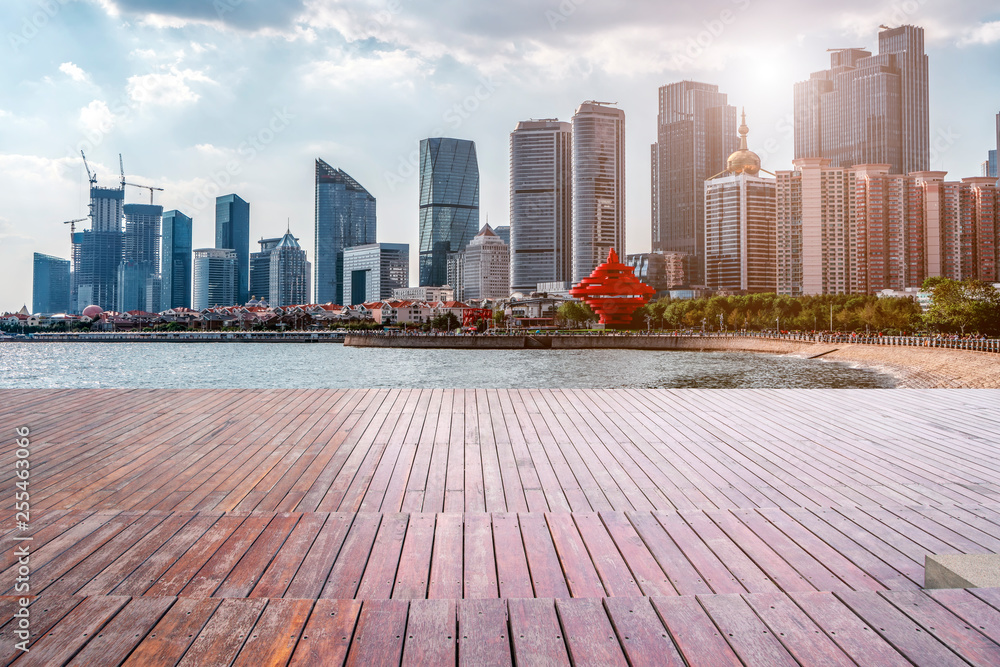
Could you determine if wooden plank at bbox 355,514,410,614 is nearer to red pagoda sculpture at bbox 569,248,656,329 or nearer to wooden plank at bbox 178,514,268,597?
wooden plank at bbox 178,514,268,597

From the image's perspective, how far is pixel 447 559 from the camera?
12.7 feet

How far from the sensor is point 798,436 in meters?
7.71

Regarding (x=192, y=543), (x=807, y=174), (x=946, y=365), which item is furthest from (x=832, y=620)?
(x=807, y=174)

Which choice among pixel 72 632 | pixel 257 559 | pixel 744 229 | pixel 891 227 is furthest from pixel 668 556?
pixel 744 229

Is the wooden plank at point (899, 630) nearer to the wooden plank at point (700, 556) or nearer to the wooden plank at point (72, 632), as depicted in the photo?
the wooden plank at point (700, 556)

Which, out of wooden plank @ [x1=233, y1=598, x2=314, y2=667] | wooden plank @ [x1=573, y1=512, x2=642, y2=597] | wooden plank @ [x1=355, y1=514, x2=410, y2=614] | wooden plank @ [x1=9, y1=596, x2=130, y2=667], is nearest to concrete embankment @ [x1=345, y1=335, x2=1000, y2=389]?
wooden plank @ [x1=573, y1=512, x2=642, y2=597]

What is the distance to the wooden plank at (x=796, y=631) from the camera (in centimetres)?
249

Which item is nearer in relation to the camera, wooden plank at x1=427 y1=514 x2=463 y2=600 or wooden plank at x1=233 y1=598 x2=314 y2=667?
wooden plank at x1=233 y1=598 x2=314 y2=667

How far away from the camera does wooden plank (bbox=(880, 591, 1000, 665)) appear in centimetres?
243

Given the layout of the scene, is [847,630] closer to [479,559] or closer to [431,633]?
[431,633]

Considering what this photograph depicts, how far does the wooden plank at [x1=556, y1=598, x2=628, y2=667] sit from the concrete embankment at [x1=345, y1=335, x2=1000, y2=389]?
150 feet

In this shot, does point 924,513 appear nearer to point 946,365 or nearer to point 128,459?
point 128,459

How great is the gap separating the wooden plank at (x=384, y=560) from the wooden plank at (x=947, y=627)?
7.77 feet

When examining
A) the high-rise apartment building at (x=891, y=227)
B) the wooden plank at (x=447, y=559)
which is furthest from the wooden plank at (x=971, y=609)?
the high-rise apartment building at (x=891, y=227)
